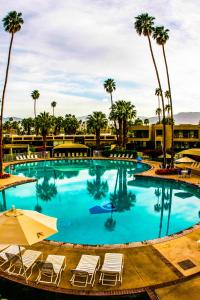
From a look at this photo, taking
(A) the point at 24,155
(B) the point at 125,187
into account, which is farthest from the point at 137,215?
(A) the point at 24,155

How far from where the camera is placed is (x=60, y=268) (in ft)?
33.2

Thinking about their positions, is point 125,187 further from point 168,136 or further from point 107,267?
point 168,136

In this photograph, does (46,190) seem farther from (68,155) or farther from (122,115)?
(122,115)

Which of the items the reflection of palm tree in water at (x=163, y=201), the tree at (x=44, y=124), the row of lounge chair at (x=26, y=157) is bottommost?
the reflection of palm tree in water at (x=163, y=201)

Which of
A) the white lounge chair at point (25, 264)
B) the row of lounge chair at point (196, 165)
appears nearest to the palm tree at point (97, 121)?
the row of lounge chair at point (196, 165)

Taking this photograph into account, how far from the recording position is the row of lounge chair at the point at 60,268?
9.73 meters

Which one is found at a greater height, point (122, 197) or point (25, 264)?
point (25, 264)

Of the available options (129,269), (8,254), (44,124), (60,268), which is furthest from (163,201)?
(44,124)

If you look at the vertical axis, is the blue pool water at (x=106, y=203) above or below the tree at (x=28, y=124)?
below

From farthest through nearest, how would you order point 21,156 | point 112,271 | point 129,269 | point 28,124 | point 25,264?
point 28,124 < point 21,156 < point 129,269 < point 25,264 < point 112,271

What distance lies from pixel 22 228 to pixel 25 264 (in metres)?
2.43

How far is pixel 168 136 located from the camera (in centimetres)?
6084

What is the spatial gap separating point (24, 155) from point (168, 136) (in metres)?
32.4

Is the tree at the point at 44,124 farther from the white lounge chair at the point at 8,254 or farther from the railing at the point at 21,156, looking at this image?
the white lounge chair at the point at 8,254
